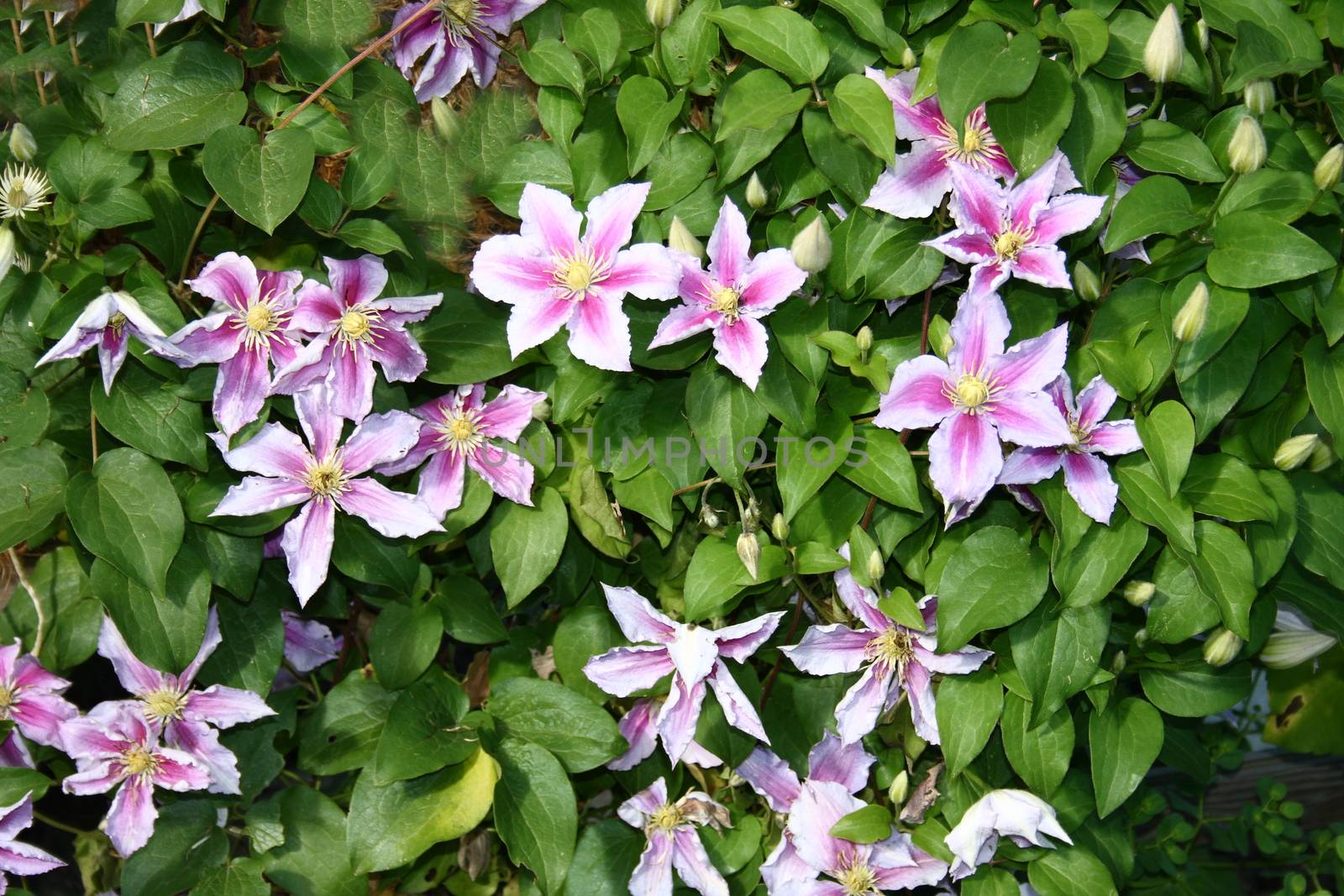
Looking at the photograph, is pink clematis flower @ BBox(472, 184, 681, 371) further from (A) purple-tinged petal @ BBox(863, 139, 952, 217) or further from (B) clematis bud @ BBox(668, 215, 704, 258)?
(A) purple-tinged petal @ BBox(863, 139, 952, 217)

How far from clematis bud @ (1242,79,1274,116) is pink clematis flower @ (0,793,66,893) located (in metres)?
1.45

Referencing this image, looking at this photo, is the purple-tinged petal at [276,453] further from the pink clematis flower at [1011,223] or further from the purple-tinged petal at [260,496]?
the pink clematis flower at [1011,223]

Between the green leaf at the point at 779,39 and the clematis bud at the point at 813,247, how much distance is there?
0.47 feet

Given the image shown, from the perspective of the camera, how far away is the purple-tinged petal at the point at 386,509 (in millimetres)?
1324

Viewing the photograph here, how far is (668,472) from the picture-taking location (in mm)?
1329

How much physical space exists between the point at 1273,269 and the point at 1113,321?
6.3 inches

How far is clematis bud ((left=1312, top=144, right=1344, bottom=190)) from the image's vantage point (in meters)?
1.16

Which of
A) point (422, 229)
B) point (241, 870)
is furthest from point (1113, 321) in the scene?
point (241, 870)

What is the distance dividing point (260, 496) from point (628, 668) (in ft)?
1.38

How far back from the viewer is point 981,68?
3.76 feet

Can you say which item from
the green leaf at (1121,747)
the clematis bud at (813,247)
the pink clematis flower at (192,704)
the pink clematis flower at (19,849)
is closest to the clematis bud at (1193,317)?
the clematis bud at (813,247)

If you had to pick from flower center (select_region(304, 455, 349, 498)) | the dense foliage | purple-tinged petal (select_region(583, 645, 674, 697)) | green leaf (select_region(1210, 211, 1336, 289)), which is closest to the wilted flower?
the dense foliage

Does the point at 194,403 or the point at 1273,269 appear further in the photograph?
the point at 194,403

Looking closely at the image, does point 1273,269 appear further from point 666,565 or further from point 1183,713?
point 666,565
